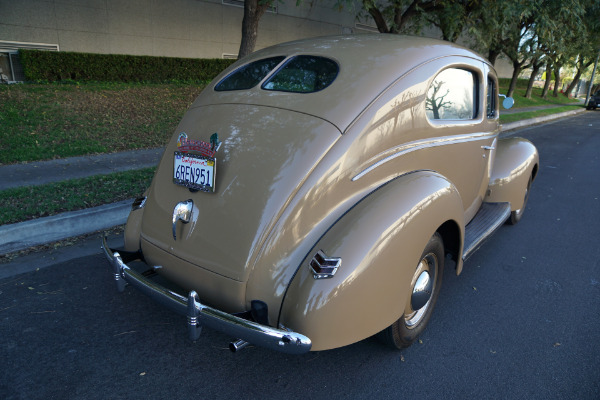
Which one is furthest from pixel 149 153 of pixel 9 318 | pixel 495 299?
pixel 495 299

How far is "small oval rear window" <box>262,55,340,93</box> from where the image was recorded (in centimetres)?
268

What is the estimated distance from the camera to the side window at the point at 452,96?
9.59 ft

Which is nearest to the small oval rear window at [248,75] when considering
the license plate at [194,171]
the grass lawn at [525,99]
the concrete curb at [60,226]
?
the license plate at [194,171]

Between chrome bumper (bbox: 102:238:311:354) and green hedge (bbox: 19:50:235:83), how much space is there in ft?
35.1

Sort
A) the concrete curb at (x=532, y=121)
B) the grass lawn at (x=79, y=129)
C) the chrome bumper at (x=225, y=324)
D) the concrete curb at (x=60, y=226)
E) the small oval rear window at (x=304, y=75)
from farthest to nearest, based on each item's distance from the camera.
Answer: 1. the concrete curb at (x=532, y=121)
2. the grass lawn at (x=79, y=129)
3. the concrete curb at (x=60, y=226)
4. the small oval rear window at (x=304, y=75)
5. the chrome bumper at (x=225, y=324)

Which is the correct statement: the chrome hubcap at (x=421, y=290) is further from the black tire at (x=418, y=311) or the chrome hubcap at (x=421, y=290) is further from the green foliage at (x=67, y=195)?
the green foliage at (x=67, y=195)

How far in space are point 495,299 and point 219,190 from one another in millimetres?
2389

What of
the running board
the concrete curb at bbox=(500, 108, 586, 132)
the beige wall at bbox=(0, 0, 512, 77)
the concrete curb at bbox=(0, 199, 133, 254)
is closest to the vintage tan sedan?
the running board

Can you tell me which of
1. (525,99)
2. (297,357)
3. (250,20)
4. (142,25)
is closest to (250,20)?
(250,20)

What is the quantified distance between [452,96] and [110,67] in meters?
11.1

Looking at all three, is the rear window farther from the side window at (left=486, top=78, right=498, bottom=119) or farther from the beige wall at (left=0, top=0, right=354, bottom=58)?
the beige wall at (left=0, top=0, right=354, bottom=58)

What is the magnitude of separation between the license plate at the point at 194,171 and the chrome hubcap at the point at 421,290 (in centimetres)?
133

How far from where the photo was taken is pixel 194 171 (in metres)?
2.50

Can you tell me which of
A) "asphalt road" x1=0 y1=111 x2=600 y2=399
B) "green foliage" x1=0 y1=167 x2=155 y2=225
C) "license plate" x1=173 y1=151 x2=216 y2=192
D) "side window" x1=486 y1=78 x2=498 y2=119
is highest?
"side window" x1=486 y1=78 x2=498 y2=119
